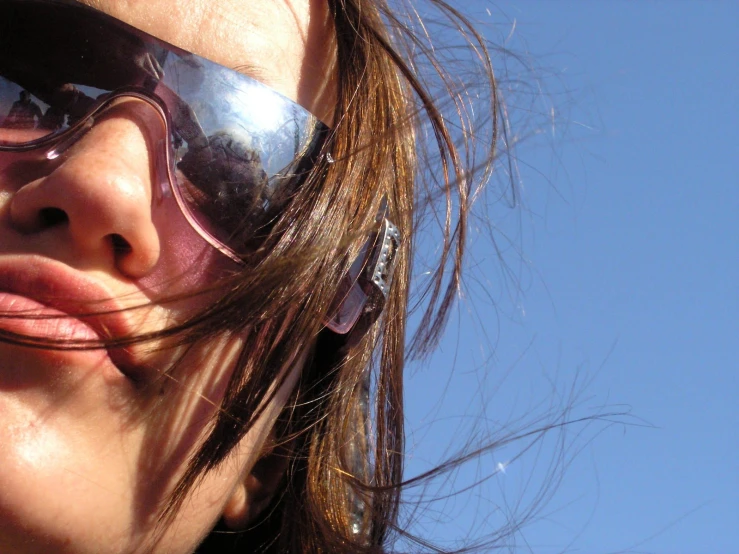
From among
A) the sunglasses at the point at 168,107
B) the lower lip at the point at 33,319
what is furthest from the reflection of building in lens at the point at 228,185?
the lower lip at the point at 33,319

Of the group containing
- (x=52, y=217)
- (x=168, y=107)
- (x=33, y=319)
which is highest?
(x=168, y=107)

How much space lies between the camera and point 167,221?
108 centimetres

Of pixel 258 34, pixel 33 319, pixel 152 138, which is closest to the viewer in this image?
pixel 33 319

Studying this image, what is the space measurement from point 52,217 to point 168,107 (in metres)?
0.24

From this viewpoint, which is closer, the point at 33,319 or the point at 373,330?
the point at 33,319

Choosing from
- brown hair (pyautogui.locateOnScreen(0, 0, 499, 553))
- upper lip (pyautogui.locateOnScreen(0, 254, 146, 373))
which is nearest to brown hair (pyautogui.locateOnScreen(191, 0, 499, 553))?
brown hair (pyautogui.locateOnScreen(0, 0, 499, 553))

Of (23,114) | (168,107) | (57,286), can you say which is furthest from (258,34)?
(57,286)

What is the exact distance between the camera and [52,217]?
1.00m

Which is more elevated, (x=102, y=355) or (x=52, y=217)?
(x=52, y=217)

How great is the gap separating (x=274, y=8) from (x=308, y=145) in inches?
11.0

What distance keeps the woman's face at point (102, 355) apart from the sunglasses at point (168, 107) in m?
0.03

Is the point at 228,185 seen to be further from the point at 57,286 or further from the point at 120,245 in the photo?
the point at 57,286

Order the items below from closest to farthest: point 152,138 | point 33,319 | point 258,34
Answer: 1. point 33,319
2. point 152,138
3. point 258,34

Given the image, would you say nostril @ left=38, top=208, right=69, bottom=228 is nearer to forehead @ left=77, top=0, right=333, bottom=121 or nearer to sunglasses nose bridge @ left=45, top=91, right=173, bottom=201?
sunglasses nose bridge @ left=45, top=91, right=173, bottom=201
